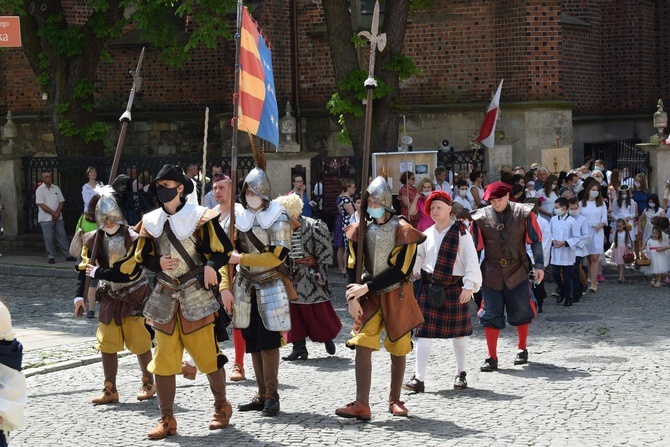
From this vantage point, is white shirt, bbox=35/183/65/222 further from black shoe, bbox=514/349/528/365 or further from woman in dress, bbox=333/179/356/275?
black shoe, bbox=514/349/528/365

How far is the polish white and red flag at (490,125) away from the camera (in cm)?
2295

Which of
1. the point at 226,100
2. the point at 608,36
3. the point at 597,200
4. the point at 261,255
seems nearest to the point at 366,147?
the point at 261,255

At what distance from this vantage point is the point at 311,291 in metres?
12.1

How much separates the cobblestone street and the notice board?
5338 millimetres

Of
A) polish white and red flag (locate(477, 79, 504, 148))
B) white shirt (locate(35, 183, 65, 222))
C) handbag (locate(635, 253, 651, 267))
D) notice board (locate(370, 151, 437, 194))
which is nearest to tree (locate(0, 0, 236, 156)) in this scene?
white shirt (locate(35, 183, 65, 222))

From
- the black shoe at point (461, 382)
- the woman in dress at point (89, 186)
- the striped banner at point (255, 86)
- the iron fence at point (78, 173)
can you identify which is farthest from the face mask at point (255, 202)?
the woman in dress at point (89, 186)

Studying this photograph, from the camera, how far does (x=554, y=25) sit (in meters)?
24.5

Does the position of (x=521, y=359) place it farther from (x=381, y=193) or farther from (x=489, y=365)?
(x=381, y=193)

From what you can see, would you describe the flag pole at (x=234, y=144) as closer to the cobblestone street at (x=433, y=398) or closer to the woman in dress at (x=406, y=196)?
the cobblestone street at (x=433, y=398)

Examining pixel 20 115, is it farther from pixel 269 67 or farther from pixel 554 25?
pixel 269 67

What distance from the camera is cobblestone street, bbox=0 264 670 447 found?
8.47 meters

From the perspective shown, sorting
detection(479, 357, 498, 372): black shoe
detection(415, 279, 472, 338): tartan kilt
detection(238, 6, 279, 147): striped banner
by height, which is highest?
detection(238, 6, 279, 147): striped banner

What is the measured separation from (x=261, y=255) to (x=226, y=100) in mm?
17742

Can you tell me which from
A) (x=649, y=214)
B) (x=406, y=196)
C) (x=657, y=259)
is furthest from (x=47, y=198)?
(x=657, y=259)
